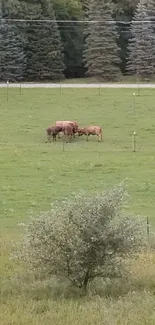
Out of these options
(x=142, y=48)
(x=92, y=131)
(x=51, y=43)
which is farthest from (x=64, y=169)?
(x=142, y=48)

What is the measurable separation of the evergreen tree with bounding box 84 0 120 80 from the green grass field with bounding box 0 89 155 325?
9.95 meters

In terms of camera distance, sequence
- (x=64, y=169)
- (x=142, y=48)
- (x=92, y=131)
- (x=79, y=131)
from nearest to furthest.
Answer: (x=64, y=169), (x=92, y=131), (x=79, y=131), (x=142, y=48)

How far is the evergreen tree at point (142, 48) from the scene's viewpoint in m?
68.9

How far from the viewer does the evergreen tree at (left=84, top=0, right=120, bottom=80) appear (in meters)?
68.9

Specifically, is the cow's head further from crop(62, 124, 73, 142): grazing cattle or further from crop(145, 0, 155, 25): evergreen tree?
crop(145, 0, 155, 25): evergreen tree

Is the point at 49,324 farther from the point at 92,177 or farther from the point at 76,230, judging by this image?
the point at 92,177

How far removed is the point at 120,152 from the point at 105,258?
2151cm

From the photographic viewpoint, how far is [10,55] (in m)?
65.9

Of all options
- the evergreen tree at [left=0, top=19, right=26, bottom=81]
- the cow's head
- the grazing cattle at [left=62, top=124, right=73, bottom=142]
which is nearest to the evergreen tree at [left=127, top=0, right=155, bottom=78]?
the evergreen tree at [left=0, top=19, right=26, bottom=81]

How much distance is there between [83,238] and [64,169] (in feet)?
56.1

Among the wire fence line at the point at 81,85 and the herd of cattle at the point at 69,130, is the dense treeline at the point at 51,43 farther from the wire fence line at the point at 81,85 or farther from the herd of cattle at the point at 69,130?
the herd of cattle at the point at 69,130

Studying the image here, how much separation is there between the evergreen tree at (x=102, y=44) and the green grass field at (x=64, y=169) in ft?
32.7

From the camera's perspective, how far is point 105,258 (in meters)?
12.4

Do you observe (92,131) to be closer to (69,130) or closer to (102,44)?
(69,130)
